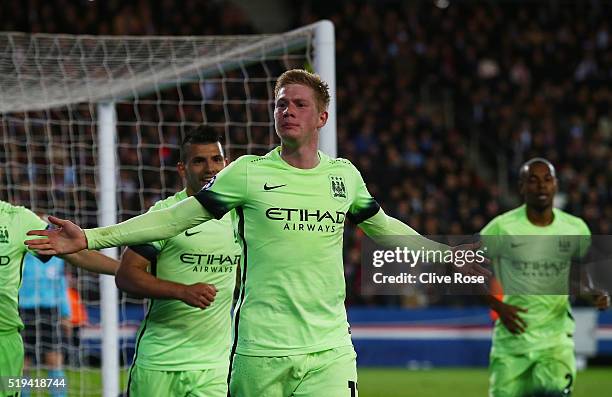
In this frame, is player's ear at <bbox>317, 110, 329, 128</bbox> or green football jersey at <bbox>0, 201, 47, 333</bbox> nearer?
player's ear at <bbox>317, 110, 329, 128</bbox>

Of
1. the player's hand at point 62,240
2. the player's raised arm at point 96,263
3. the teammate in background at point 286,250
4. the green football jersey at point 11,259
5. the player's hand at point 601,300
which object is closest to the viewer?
the player's hand at point 62,240

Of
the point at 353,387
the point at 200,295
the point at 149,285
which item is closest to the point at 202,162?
the point at 149,285

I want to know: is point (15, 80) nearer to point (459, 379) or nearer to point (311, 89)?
point (311, 89)

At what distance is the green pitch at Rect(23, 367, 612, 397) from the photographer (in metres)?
14.6

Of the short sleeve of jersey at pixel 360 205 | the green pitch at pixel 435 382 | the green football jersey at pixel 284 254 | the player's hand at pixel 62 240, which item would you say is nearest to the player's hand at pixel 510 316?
the short sleeve of jersey at pixel 360 205

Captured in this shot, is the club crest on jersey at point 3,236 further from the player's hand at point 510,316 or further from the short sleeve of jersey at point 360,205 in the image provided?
the player's hand at point 510,316

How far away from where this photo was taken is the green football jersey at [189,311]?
652 cm

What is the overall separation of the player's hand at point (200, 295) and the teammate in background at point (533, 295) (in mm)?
3008

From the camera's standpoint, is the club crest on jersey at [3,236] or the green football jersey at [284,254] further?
the club crest on jersey at [3,236]

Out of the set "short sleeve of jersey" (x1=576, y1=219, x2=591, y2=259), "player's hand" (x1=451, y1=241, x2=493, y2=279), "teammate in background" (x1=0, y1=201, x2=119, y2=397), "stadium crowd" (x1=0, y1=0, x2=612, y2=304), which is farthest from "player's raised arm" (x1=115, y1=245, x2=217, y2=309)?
"stadium crowd" (x1=0, y1=0, x2=612, y2=304)

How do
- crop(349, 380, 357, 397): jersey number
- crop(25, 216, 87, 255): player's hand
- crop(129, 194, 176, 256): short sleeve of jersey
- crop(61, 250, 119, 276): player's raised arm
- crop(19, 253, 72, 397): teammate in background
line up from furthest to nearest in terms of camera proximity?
crop(19, 253, 72, 397): teammate in background, crop(61, 250, 119, 276): player's raised arm, crop(129, 194, 176, 256): short sleeve of jersey, crop(349, 380, 357, 397): jersey number, crop(25, 216, 87, 255): player's hand

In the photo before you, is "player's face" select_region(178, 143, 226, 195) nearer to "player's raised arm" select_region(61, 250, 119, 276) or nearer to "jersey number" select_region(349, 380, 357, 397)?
"player's raised arm" select_region(61, 250, 119, 276)

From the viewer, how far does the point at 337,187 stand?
213 inches

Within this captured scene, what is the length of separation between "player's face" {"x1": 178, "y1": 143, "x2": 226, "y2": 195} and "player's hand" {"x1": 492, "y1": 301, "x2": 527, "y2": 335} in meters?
2.77
